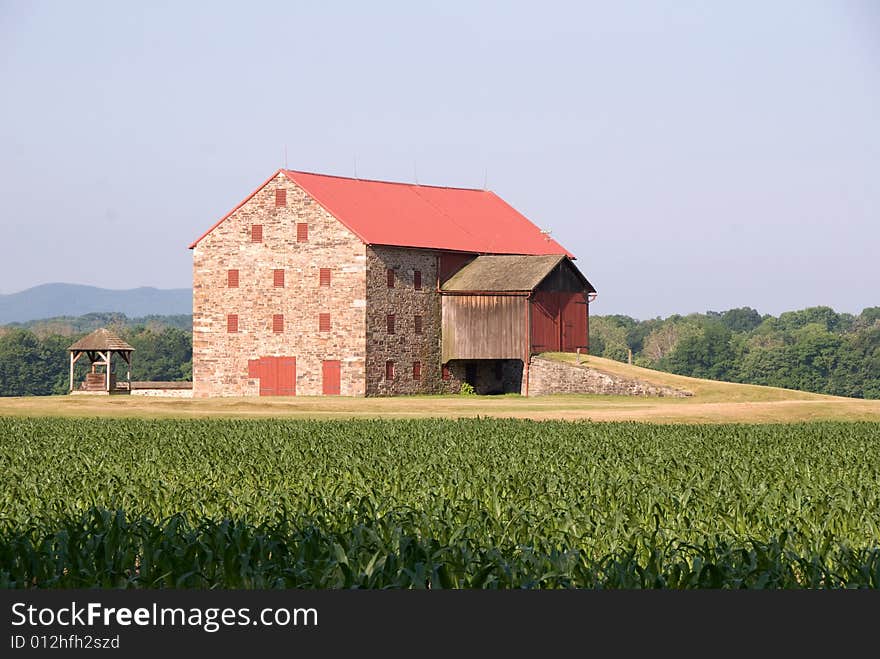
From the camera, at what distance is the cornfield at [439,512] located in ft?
41.0

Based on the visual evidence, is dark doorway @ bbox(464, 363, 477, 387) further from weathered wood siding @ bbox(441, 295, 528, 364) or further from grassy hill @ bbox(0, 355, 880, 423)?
grassy hill @ bbox(0, 355, 880, 423)

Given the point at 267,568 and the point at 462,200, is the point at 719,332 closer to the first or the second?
the point at 462,200

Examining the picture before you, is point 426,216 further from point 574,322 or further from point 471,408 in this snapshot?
point 471,408

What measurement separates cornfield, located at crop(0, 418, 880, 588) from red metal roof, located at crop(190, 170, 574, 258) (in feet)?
108

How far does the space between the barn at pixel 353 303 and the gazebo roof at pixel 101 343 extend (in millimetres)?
8394

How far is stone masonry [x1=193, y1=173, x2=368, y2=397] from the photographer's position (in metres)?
63.5

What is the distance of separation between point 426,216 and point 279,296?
998 cm

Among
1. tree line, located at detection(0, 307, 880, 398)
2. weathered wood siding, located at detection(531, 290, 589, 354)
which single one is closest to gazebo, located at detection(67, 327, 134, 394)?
weathered wood siding, located at detection(531, 290, 589, 354)

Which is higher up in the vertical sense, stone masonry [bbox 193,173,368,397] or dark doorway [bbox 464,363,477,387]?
stone masonry [bbox 193,173,368,397]

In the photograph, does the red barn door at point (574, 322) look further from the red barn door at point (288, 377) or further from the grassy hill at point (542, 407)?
the red barn door at point (288, 377)

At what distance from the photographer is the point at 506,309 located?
2594 inches

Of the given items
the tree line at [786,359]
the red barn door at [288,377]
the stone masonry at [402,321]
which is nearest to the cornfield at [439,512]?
the stone masonry at [402,321]

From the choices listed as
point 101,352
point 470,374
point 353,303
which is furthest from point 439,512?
point 101,352

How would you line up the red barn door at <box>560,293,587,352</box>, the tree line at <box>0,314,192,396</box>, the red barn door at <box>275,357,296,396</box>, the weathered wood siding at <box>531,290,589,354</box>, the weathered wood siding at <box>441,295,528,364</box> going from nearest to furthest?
the red barn door at <box>275,357,296,396</box> → the weathered wood siding at <box>441,295,528,364</box> → the weathered wood siding at <box>531,290,589,354</box> → the red barn door at <box>560,293,587,352</box> → the tree line at <box>0,314,192,396</box>
